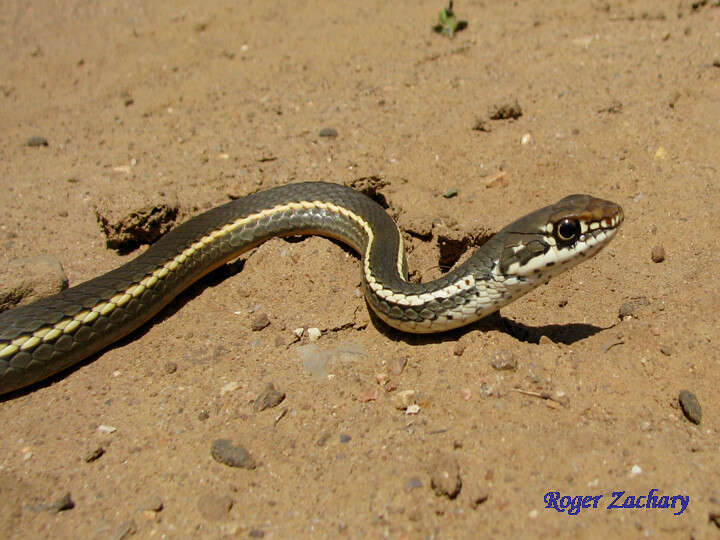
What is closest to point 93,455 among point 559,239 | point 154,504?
point 154,504

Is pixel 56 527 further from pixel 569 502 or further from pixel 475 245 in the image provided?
pixel 475 245

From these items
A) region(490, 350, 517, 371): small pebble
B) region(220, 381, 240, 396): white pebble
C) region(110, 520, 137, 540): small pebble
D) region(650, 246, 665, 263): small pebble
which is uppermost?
region(650, 246, 665, 263): small pebble

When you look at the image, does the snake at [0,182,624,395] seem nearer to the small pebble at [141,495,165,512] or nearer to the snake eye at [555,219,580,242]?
the snake eye at [555,219,580,242]

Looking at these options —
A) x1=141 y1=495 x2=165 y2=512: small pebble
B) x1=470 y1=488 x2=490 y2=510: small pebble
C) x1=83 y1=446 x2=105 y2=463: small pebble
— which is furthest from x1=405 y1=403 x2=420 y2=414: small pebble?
x1=83 y1=446 x2=105 y2=463: small pebble

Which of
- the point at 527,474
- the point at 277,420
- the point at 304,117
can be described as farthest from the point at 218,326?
the point at 304,117

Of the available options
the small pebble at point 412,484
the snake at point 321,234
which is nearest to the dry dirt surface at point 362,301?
the small pebble at point 412,484

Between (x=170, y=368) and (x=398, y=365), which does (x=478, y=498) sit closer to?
(x=398, y=365)

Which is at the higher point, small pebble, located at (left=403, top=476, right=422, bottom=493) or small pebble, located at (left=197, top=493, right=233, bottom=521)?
small pebble, located at (left=403, top=476, right=422, bottom=493)

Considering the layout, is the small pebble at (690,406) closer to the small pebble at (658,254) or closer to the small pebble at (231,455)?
the small pebble at (658,254)
